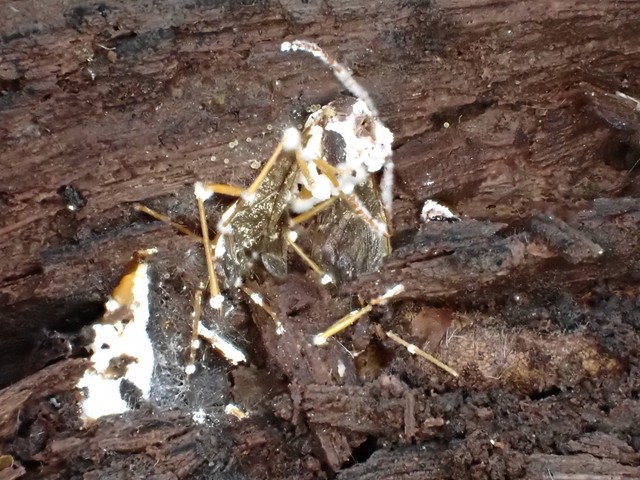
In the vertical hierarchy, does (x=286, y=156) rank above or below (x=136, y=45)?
below

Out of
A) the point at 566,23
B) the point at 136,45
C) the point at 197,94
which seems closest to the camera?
the point at 136,45

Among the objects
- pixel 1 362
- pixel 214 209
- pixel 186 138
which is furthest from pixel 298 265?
pixel 1 362

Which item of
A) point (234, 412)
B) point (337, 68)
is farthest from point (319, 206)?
point (234, 412)

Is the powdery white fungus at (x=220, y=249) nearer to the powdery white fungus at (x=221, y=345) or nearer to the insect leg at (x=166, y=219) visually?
the insect leg at (x=166, y=219)

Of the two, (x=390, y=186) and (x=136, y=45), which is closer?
(x=136, y=45)

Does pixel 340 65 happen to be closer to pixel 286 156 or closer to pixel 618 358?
pixel 286 156

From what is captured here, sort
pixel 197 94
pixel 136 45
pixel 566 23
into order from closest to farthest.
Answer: pixel 136 45 < pixel 197 94 < pixel 566 23

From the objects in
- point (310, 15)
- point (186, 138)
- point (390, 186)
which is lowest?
point (390, 186)

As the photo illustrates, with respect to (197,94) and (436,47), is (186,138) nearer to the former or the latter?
(197,94)

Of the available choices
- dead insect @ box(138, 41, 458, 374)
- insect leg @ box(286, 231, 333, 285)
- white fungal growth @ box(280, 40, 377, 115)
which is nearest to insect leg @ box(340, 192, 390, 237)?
dead insect @ box(138, 41, 458, 374)
